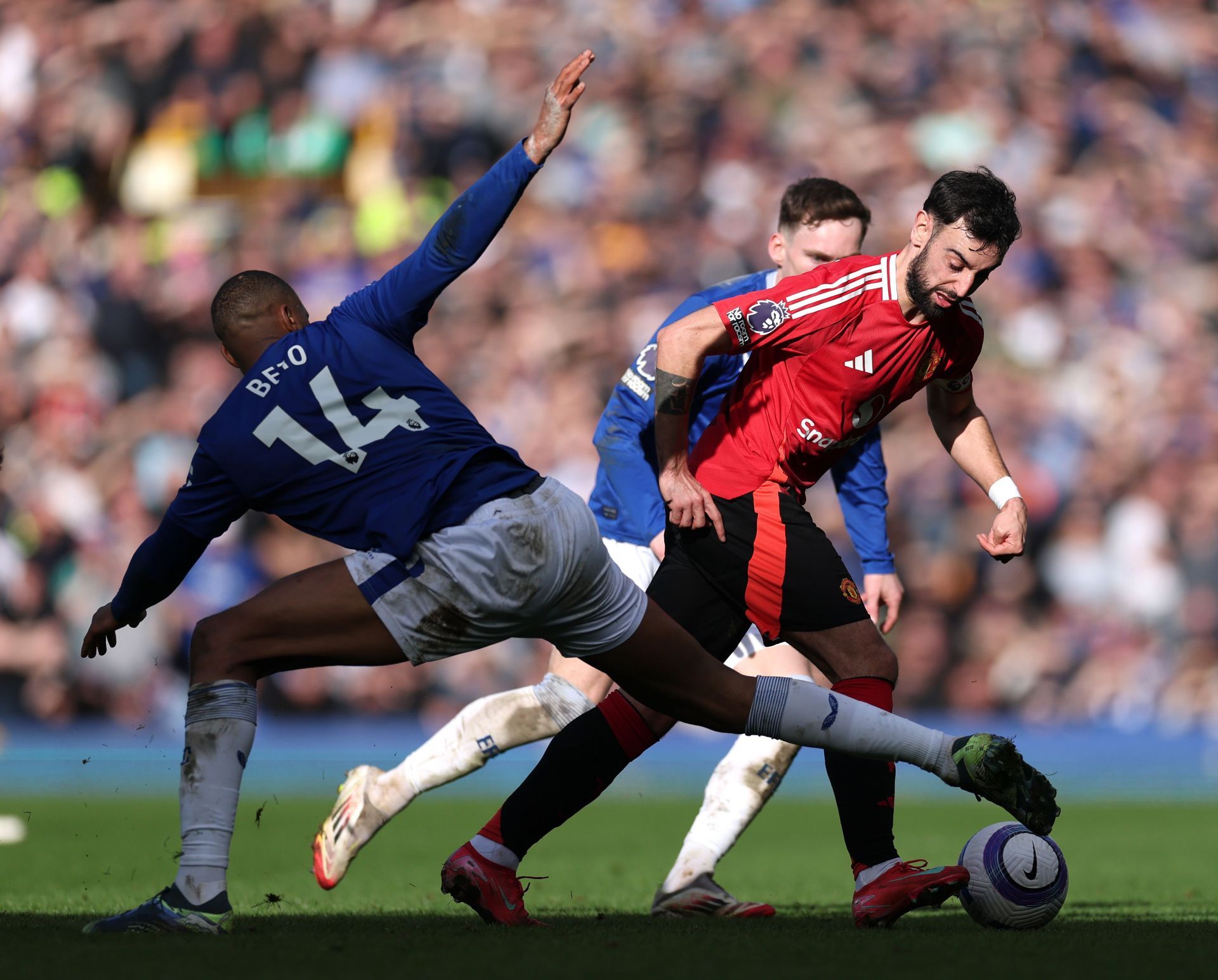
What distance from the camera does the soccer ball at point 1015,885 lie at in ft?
13.6

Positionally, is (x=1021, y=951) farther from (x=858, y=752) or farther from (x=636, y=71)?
(x=636, y=71)

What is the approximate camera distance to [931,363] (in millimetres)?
4566

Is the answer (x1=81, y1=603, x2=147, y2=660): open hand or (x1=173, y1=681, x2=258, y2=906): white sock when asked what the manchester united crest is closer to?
(x1=173, y1=681, x2=258, y2=906): white sock

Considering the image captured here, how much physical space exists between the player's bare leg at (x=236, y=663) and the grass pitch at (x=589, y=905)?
241 millimetres

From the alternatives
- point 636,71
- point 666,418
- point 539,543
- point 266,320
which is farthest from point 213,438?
point 636,71

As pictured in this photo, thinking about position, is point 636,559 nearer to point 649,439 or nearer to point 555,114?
point 649,439

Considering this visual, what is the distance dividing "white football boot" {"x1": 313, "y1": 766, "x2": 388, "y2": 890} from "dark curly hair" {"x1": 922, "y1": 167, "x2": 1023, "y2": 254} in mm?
2607

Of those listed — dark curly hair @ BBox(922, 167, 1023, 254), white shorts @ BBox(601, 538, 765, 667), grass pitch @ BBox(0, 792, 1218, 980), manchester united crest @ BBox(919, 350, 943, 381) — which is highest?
dark curly hair @ BBox(922, 167, 1023, 254)

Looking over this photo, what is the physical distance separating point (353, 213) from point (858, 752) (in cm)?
1127

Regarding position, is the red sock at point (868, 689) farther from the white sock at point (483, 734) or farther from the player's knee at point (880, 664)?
the white sock at point (483, 734)

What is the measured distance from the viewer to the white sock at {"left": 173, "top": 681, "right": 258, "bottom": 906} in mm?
3664

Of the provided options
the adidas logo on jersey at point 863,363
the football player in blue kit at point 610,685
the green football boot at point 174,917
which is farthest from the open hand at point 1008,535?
the green football boot at point 174,917

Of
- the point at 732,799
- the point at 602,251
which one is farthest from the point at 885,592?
the point at 602,251

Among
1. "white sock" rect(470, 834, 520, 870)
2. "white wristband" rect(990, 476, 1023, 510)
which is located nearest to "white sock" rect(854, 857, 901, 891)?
"white sock" rect(470, 834, 520, 870)
